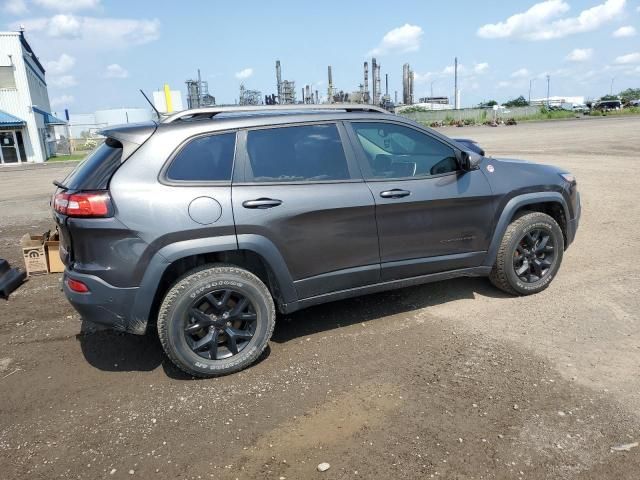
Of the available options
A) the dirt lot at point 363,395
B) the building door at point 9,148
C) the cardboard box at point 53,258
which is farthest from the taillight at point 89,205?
the building door at point 9,148

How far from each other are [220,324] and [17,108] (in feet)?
118

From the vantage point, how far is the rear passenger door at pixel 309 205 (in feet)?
11.7

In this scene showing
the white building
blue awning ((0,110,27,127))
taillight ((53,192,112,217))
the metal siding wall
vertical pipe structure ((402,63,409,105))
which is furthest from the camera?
vertical pipe structure ((402,63,409,105))

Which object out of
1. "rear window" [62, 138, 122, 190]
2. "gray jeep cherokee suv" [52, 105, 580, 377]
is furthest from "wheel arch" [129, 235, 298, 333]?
"rear window" [62, 138, 122, 190]

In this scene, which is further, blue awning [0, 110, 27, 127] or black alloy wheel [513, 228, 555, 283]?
blue awning [0, 110, 27, 127]

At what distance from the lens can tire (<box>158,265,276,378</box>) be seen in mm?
3404

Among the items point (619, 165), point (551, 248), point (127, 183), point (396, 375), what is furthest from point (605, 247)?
point (619, 165)

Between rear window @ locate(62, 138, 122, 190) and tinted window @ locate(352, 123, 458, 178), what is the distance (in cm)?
184

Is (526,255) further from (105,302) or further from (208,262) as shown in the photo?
(105,302)

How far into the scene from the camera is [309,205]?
12.1 feet

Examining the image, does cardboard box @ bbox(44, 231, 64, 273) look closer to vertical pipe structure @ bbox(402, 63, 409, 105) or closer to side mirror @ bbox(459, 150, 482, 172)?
side mirror @ bbox(459, 150, 482, 172)

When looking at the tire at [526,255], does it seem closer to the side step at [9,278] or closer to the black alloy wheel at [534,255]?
the black alloy wheel at [534,255]

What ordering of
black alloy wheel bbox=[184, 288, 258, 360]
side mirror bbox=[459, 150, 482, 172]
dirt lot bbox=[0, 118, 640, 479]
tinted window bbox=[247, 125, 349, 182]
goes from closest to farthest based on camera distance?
1. dirt lot bbox=[0, 118, 640, 479]
2. black alloy wheel bbox=[184, 288, 258, 360]
3. tinted window bbox=[247, 125, 349, 182]
4. side mirror bbox=[459, 150, 482, 172]

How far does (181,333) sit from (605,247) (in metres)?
5.28
